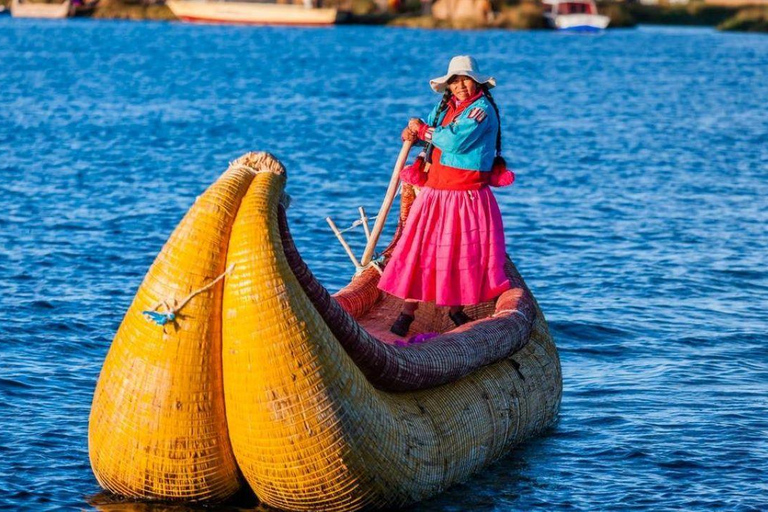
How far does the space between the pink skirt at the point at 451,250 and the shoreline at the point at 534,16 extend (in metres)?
68.9

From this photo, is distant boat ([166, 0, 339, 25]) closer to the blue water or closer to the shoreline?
the shoreline

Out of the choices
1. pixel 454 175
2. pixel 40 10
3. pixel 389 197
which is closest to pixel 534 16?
pixel 40 10

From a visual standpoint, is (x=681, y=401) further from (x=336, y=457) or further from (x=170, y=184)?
(x=170, y=184)

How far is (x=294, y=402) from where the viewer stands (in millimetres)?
6113

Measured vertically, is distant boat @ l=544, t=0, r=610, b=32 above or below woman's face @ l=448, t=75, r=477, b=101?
below

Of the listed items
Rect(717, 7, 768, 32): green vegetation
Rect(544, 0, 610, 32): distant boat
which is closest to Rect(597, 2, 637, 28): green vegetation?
Rect(544, 0, 610, 32): distant boat

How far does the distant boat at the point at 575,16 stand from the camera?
76500 mm

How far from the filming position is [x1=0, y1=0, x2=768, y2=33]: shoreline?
77312 millimetres

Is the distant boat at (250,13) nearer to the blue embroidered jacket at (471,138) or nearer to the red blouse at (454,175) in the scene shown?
the red blouse at (454,175)

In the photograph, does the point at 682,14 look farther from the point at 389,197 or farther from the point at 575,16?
the point at 389,197

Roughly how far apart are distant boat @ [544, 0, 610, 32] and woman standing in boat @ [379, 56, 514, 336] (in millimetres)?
69695

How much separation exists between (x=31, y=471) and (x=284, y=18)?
7447 cm

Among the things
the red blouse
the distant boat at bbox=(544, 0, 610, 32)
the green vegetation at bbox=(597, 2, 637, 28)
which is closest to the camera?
the red blouse

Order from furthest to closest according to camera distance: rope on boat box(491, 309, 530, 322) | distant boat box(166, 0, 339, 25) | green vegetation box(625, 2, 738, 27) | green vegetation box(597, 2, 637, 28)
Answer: green vegetation box(625, 2, 738, 27), green vegetation box(597, 2, 637, 28), distant boat box(166, 0, 339, 25), rope on boat box(491, 309, 530, 322)
